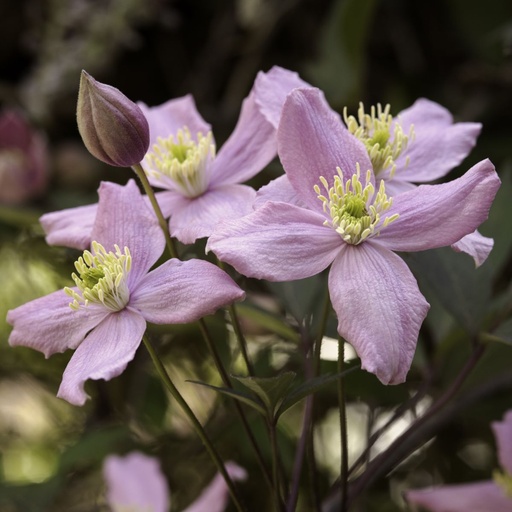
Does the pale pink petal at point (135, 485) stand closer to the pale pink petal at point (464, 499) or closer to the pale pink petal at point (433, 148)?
the pale pink petal at point (464, 499)

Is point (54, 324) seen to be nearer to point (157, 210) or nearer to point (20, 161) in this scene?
point (157, 210)

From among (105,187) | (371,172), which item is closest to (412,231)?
(371,172)

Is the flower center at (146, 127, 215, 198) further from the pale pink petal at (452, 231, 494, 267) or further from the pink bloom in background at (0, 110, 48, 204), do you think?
the pink bloom in background at (0, 110, 48, 204)

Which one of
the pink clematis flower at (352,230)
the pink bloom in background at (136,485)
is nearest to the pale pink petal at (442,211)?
the pink clematis flower at (352,230)

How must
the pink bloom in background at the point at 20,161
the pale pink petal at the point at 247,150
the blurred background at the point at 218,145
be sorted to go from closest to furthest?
1. the pale pink petal at the point at 247,150
2. the blurred background at the point at 218,145
3. the pink bloom in background at the point at 20,161

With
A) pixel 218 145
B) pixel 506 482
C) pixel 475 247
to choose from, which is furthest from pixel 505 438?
pixel 218 145

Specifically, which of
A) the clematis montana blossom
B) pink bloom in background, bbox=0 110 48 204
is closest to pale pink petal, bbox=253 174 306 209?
the clematis montana blossom

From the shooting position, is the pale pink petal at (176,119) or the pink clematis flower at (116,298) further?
the pale pink petal at (176,119)
